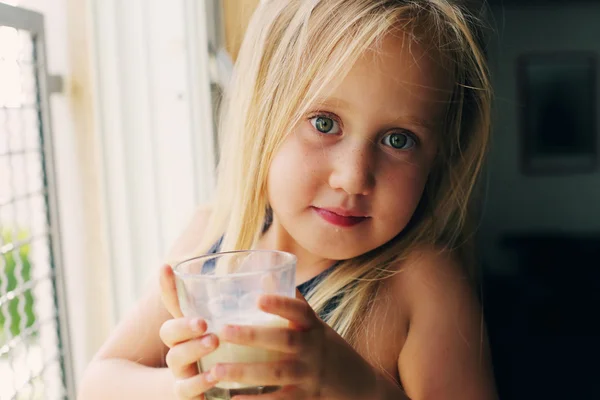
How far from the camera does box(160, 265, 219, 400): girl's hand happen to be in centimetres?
37

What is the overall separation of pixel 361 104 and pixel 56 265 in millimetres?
328

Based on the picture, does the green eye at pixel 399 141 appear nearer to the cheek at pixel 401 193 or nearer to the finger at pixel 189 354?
the cheek at pixel 401 193

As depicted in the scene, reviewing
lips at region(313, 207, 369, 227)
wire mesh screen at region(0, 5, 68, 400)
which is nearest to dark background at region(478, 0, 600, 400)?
lips at region(313, 207, 369, 227)

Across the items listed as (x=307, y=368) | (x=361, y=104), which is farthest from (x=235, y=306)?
(x=361, y=104)

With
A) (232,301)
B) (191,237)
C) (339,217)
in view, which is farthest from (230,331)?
(191,237)

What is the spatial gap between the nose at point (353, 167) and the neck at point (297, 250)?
0.28 ft

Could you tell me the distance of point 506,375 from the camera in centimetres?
59

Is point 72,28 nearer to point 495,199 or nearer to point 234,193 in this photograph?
point 234,193

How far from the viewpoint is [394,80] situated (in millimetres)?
450

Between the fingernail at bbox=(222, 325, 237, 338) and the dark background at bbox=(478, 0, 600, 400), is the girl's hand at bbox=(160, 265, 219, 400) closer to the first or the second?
the fingernail at bbox=(222, 325, 237, 338)

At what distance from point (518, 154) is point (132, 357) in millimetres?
366

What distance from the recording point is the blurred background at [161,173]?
0.54 metres

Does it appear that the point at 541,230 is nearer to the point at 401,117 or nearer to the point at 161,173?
the point at 401,117

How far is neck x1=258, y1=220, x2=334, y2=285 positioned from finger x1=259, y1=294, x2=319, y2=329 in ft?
0.46
